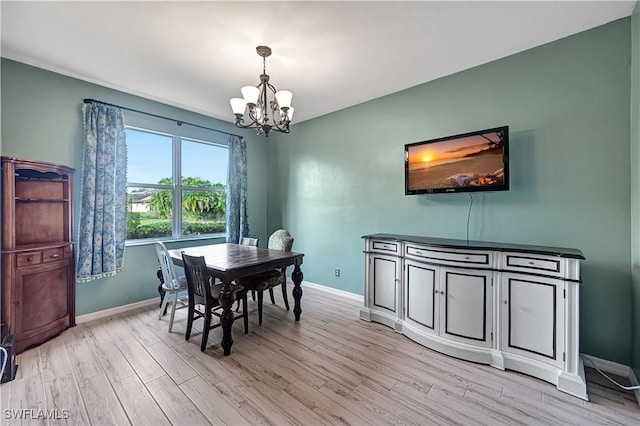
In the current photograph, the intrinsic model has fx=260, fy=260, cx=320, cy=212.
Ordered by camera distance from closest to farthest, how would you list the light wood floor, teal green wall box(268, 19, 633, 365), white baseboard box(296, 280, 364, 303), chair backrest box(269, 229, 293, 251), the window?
the light wood floor < teal green wall box(268, 19, 633, 365) < chair backrest box(269, 229, 293, 251) < the window < white baseboard box(296, 280, 364, 303)

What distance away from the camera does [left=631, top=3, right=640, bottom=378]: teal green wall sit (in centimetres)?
193

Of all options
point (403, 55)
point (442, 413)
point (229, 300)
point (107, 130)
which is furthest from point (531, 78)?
point (107, 130)

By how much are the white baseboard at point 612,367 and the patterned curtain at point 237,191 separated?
4.48 metres

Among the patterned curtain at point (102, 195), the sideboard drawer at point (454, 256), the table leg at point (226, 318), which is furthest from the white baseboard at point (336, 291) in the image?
the patterned curtain at point (102, 195)

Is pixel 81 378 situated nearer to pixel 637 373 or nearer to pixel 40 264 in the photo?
pixel 40 264

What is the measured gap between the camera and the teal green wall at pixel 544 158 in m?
2.14

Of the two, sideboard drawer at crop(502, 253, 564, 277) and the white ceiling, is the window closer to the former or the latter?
the white ceiling

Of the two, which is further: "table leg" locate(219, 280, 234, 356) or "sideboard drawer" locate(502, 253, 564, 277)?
"table leg" locate(219, 280, 234, 356)

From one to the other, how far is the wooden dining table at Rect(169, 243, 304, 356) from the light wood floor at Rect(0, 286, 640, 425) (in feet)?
1.14

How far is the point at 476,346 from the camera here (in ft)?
7.54

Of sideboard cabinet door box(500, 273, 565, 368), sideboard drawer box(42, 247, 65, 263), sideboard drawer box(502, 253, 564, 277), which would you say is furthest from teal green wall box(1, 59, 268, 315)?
sideboard cabinet door box(500, 273, 565, 368)

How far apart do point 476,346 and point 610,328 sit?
1058 millimetres

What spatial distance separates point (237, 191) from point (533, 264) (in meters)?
4.16

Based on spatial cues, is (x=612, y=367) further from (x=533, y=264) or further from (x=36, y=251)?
(x=36, y=251)
